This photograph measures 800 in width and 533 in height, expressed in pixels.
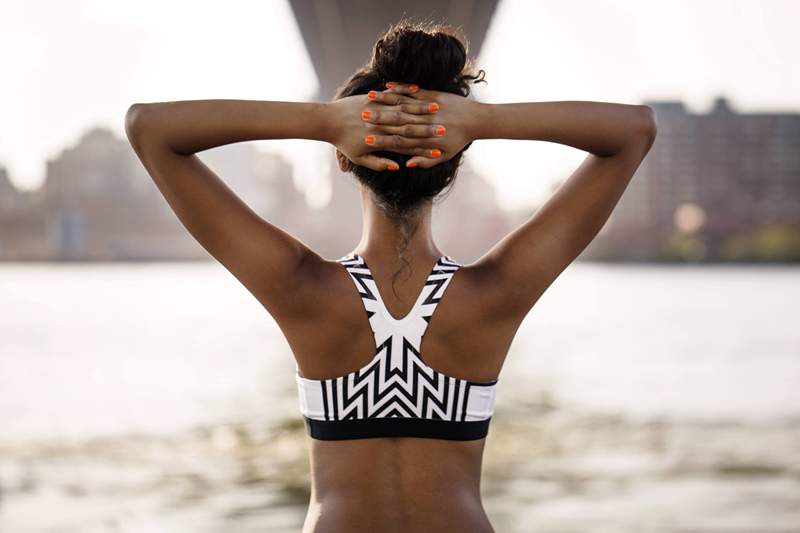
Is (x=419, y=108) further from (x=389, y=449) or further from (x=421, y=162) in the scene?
(x=389, y=449)

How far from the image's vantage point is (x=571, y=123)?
1771 mm

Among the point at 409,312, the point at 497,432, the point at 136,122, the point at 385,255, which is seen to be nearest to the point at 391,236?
the point at 385,255

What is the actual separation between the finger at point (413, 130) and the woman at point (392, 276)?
29mm

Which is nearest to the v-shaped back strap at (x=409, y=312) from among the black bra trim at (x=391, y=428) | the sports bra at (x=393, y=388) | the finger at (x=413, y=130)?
the sports bra at (x=393, y=388)

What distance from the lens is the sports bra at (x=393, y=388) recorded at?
1740 mm

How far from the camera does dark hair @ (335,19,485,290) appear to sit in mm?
1689

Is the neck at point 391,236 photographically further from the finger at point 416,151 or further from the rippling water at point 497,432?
the rippling water at point 497,432

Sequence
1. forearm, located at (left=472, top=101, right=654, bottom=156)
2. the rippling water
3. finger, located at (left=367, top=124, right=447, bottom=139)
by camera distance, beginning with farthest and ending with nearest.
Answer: the rippling water
forearm, located at (left=472, top=101, right=654, bottom=156)
finger, located at (left=367, top=124, right=447, bottom=139)

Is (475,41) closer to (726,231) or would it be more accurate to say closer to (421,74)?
Answer: (421,74)

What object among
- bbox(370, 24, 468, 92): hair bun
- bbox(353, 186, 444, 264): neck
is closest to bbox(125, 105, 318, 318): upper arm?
bbox(353, 186, 444, 264): neck

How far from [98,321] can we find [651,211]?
73802 millimetres

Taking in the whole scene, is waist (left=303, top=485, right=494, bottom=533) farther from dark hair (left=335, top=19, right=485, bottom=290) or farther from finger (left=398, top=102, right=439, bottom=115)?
finger (left=398, top=102, right=439, bottom=115)

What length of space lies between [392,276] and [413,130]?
0.27m

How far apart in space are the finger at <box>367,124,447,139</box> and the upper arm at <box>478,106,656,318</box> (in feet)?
0.81
